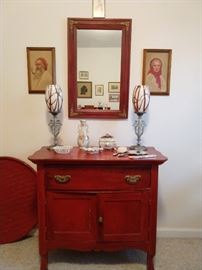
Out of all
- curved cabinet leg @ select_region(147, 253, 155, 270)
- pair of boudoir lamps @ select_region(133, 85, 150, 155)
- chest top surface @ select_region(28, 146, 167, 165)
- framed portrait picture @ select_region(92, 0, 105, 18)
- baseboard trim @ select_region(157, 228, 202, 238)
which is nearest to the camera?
chest top surface @ select_region(28, 146, 167, 165)

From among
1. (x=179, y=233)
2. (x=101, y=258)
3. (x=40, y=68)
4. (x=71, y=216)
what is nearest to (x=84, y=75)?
(x=40, y=68)

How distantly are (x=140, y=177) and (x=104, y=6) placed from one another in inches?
55.9

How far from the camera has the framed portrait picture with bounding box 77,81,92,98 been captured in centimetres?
213

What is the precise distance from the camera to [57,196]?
Answer: 5.76 feet

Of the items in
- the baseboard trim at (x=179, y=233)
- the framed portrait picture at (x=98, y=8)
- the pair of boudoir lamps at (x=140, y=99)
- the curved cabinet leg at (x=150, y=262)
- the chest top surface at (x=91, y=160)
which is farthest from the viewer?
the baseboard trim at (x=179, y=233)

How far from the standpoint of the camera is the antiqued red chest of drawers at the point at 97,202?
174 centimetres

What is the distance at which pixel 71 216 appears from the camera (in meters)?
1.77

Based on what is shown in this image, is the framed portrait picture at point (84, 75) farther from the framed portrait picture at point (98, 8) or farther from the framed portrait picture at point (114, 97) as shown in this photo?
the framed portrait picture at point (98, 8)

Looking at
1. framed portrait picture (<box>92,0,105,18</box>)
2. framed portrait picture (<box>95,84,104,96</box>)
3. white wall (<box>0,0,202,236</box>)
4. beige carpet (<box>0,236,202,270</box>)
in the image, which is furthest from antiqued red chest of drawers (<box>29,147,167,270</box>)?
framed portrait picture (<box>92,0,105,18</box>)

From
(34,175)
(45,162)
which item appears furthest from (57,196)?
(34,175)

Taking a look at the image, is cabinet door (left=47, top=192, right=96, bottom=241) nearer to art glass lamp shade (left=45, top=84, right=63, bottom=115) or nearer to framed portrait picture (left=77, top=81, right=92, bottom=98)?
art glass lamp shade (left=45, top=84, right=63, bottom=115)

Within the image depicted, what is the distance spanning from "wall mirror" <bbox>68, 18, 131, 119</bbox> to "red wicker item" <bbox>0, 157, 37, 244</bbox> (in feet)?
2.11

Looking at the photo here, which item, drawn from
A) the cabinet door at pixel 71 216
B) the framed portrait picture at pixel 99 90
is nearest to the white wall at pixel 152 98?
the framed portrait picture at pixel 99 90

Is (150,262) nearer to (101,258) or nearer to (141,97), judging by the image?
(101,258)
